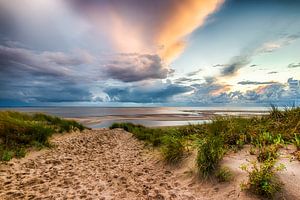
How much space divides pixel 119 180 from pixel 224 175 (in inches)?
112

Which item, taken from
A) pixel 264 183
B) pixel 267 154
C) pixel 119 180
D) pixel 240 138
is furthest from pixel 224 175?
pixel 119 180

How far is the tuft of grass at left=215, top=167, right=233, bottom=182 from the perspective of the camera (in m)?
4.97

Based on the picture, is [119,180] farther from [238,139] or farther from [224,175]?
[238,139]

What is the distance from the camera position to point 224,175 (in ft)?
16.4

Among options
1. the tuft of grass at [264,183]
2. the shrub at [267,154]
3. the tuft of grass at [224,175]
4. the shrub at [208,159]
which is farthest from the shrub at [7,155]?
the shrub at [267,154]

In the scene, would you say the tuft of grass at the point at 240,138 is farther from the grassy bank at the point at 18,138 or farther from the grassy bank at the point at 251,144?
the grassy bank at the point at 18,138

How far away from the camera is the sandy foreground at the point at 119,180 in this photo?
471 cm

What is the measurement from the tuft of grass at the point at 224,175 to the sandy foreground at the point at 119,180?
0.11 m

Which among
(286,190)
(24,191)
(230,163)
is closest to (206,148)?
(230,163)

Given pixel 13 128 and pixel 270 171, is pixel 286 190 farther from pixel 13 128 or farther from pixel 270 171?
pixel 13 128

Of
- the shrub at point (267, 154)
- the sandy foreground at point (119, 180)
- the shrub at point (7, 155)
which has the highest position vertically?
the shrub at point (267, 154)

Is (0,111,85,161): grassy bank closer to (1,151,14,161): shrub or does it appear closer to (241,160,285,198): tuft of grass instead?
(1,151,14,161): shrub

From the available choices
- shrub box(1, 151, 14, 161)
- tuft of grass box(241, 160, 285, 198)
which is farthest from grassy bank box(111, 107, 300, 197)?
shrub box(1, 151, 14, 161)

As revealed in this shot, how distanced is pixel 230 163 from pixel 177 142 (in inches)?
77.9
